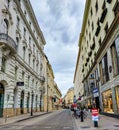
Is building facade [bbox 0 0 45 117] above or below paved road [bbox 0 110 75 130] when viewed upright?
above

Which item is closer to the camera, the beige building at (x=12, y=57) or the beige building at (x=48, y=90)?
the beige building at (x=12, y=57)

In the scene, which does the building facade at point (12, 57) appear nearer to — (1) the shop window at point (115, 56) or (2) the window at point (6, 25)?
(2) the window at point (6, 25)

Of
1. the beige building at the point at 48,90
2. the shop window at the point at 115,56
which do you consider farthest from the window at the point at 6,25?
the beige building at the point at 48,90

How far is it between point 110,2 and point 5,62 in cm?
1554

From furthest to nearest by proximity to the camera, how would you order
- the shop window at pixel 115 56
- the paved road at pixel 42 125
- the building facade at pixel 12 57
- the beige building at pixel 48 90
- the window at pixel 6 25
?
1. the beige building at pixel 48 90
2. the window at pixel 6 25
3. the building facade at pixel 12 57
4. the shop window at pixel 115 56
5. the paved road at pixel 42 125

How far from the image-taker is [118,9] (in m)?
19.1

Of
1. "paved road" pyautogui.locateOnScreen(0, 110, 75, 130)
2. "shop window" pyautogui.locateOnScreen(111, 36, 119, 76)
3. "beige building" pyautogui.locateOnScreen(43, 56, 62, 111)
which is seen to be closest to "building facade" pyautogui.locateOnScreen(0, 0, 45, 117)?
"paved road" pyautogui.locateOnScreen(0, 110, 75, 130)

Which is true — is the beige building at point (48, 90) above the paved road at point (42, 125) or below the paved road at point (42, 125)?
above

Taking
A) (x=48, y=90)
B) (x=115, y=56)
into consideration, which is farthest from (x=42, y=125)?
(x=48, y=90)

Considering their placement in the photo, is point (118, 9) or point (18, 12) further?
point (18, 12)

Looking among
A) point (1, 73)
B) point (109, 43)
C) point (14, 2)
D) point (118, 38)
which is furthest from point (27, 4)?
point (118, 38)

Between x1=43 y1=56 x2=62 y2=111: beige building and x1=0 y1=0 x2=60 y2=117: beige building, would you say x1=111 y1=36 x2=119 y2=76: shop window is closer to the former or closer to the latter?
x1=0 y1=0 x2=60 y2=117: beige building

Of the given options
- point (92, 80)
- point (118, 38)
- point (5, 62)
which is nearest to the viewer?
point (118, 38)

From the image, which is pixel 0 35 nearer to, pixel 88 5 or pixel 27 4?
pixel 27 4
